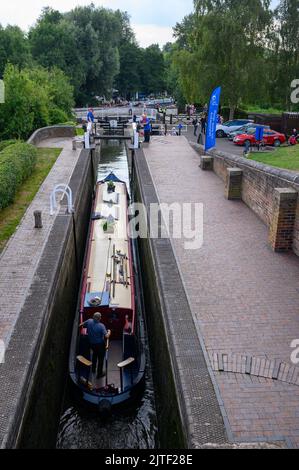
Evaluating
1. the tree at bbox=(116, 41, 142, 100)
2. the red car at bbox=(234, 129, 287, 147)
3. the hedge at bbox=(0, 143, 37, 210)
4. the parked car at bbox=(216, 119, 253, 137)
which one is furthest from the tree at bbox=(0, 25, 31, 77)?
the tree at bbox=(116, 41, 142, 100)

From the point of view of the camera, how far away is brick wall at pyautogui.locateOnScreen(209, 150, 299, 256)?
11.8 metres

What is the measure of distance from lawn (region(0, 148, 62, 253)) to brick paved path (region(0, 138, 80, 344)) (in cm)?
21

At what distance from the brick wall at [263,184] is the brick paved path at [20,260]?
22.1 feet

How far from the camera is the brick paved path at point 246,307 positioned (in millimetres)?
6641

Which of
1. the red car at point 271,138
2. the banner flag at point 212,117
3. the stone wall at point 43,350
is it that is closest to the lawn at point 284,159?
the banner flag at point 212,117

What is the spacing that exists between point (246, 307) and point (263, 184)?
18.8 ft

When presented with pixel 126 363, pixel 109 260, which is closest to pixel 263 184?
pixel 109 260

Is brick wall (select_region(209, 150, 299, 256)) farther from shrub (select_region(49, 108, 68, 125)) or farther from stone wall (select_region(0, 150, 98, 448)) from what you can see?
shrub (select_region(49, 108, 68, 125))

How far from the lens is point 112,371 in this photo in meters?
9.73

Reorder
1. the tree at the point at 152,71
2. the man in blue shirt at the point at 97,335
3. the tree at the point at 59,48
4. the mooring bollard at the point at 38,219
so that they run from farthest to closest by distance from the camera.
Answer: the tree at the point at 152,71 → the tree at the point at 59,48 → the mooring bollard at the point at 38,219 → the man in blue shirt at the point at 97,335

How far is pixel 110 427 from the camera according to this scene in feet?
31.2

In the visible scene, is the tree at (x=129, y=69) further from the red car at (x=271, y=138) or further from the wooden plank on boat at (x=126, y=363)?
the wooden plank on boat at (x=126, y=363)

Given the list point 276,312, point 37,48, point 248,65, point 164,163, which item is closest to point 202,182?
point 164,163

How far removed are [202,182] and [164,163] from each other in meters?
4.08
